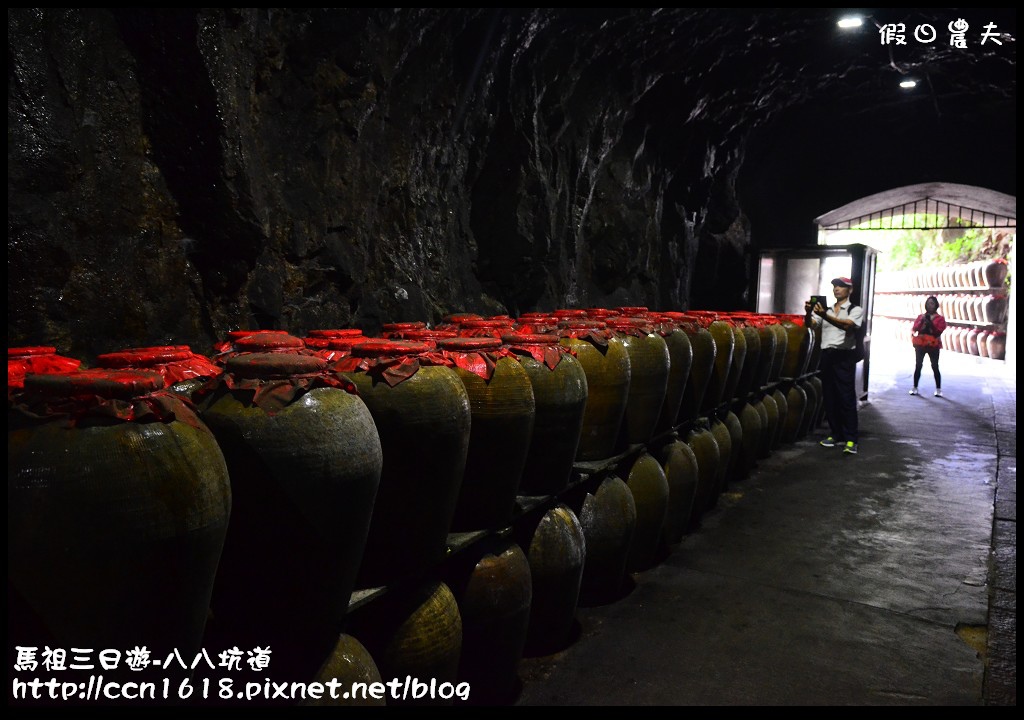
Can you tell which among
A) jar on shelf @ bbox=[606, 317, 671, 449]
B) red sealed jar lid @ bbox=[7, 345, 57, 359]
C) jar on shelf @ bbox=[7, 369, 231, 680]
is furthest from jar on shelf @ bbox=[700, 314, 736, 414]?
jar on shelf @ bbox=[7, 369, 231, 680]

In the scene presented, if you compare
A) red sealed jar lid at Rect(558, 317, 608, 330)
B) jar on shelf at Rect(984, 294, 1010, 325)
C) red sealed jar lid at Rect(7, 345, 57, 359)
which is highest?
jar on shelf at Rect(984, 294, 1010, 325)

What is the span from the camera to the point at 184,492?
4.04 ft

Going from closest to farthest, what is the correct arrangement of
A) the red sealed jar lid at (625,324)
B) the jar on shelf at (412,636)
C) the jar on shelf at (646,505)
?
the jar on shelf at (412,636)
the jar on shelf at (646,505)
the red sealed jar lid at (625,324)

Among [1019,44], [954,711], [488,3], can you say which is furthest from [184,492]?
[1019,44]

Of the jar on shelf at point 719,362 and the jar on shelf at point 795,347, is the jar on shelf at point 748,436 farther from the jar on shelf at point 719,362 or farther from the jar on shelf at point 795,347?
the jar on shelf at point 795,347

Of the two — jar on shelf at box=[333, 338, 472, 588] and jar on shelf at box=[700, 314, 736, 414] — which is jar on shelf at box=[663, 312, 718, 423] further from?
jar on shelf at box=[333, 338, 472, 588]

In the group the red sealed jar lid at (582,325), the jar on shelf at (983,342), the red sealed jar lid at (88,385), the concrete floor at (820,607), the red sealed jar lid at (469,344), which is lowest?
the concrete floor at (820,607)

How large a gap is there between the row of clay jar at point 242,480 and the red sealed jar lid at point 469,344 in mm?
76

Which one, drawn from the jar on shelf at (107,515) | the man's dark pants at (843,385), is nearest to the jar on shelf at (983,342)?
the man's dark pants at (843,385)

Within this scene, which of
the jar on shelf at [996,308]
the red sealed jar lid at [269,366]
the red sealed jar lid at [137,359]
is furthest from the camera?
the jar on shelf at [996,308]

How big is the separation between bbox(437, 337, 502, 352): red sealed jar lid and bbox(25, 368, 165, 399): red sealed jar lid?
1209mm

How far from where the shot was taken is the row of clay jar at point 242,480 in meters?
1.15

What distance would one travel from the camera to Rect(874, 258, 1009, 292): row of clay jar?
54.7 ft

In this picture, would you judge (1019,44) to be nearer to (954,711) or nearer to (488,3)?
(488,3)
